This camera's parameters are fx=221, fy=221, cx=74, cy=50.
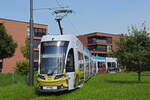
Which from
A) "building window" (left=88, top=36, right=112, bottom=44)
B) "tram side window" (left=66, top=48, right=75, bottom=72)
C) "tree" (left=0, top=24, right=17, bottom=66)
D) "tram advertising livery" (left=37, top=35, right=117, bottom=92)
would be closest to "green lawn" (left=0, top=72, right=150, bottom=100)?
"tram advertising livery" (left=37, top=35, right=117, bottom=92)

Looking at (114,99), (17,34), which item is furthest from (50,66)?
(17,34)

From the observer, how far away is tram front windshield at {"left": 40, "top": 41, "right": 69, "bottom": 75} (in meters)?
12.0

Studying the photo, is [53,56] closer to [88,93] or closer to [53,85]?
[53,85]

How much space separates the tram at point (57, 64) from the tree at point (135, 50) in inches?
271

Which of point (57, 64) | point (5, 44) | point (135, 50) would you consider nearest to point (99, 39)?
point (5, 44)

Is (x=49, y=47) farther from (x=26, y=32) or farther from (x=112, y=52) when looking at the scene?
(x=26, y=32)

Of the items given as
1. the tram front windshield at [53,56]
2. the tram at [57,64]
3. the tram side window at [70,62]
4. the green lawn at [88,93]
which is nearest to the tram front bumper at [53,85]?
the tram at [57,64]

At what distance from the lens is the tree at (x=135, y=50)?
709 inches

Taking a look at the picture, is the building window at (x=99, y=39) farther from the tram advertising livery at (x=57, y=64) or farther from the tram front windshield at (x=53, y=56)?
the tram front windshield at (x=53, y=56)

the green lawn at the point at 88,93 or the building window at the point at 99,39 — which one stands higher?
the building window at the point at 99,39

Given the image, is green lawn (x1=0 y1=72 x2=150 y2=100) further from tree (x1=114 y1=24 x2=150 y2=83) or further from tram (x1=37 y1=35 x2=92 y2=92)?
tree (x1=114 y1=24 x2=150 y2=83)

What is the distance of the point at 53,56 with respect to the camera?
12203 mm

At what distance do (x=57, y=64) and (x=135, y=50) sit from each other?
8.80 meters

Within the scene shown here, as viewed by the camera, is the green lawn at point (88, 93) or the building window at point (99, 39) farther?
the building window at point (99, 39)
